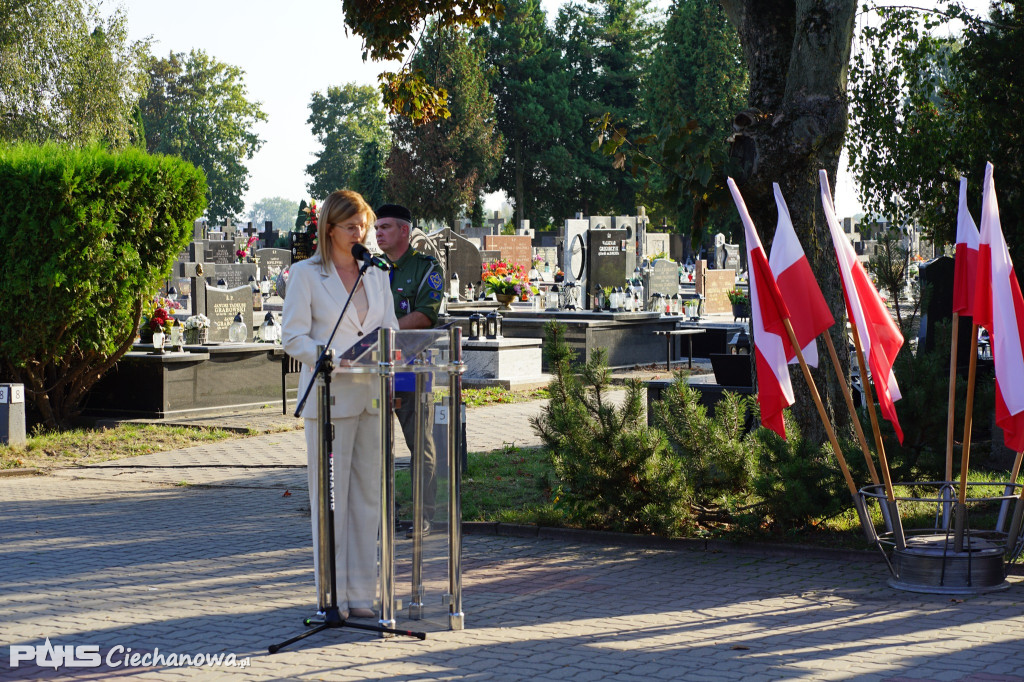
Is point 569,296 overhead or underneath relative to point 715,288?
underneath

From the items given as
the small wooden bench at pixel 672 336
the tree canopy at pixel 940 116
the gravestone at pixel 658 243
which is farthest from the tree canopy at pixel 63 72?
the tree canopy at pixel 940 116

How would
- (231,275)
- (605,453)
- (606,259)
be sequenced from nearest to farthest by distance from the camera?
(605,453) < (606,259) < (231,275)

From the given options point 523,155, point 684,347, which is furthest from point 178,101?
point 684,347

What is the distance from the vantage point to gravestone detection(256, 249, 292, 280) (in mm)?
44469

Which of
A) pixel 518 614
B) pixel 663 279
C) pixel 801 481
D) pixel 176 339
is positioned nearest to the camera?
pixel 518 614

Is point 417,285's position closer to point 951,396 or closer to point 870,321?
point 870,321

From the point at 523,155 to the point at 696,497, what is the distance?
7295 cm

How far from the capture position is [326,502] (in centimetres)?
525

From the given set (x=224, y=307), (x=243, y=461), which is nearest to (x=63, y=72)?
(x=224, y=307)

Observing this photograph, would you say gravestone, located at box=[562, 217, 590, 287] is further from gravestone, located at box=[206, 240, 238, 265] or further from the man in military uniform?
the man in military uniform

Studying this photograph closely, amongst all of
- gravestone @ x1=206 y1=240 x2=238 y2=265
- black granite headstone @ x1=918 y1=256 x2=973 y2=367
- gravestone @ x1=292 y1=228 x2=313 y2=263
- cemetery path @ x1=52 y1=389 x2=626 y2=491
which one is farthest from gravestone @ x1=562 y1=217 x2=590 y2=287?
gravestone @ x1=206 y1=240 x2=238 y2=265

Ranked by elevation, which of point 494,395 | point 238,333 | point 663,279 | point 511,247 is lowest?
point 494,395

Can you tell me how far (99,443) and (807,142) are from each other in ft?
26.2

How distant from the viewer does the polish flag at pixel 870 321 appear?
615 cm
